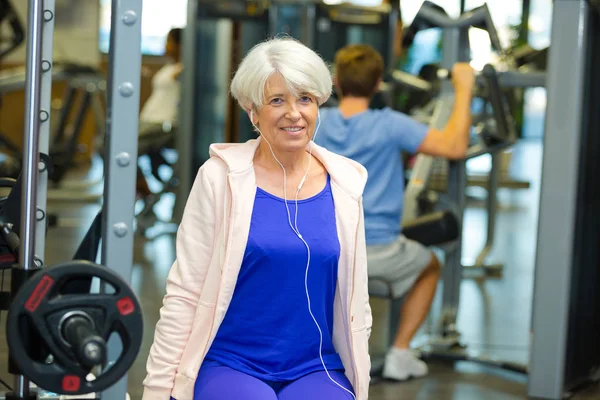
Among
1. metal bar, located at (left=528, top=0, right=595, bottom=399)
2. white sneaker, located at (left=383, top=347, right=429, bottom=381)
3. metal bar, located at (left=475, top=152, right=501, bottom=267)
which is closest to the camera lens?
metal bar, located at (left=528, top=0, right=595, bottom=399)

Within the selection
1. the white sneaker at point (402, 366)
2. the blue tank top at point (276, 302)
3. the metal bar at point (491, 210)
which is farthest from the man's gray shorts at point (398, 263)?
the metal bar at point (491, 210)

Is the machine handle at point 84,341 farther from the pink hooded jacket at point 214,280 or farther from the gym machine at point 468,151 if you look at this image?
the gym machine at point 468,151

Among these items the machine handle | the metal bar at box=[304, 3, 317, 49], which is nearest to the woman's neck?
the machine handle

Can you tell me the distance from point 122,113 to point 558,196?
5.83 feet

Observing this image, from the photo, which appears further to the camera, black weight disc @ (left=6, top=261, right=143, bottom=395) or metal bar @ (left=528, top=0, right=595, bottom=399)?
metal bar @ (left=528, top=0, right=595, bottom=399)

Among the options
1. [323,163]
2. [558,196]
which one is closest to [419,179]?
[558,196]

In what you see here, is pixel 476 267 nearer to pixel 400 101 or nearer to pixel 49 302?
pixel 400 101

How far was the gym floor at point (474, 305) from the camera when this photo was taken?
350 centimetres

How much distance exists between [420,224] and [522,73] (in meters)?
0.70

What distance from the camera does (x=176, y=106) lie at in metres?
7.16

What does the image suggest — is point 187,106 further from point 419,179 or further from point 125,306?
point 125,306

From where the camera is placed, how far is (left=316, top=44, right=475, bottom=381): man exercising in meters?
3.52

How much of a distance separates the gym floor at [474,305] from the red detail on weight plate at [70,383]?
2.71 feet

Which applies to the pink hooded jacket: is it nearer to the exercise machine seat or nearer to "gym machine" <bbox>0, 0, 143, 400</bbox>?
"gym machine" <bbox>0, 0, 143, 400</bbox>
